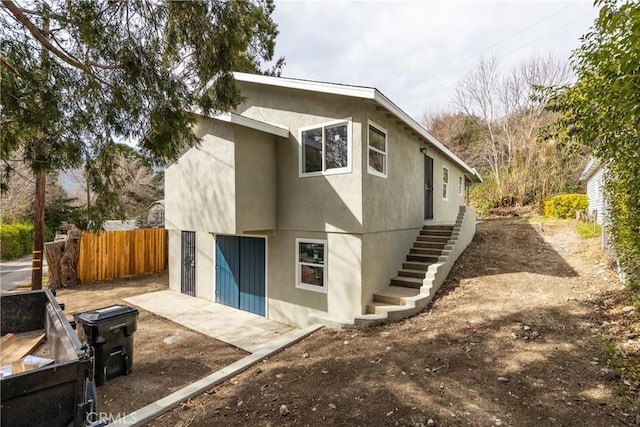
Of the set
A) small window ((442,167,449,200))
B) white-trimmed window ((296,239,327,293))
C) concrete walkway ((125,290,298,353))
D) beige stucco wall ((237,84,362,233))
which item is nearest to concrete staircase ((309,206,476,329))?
white-trimmed window ((296,239,327,293))

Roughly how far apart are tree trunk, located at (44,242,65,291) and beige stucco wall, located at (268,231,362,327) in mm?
8214

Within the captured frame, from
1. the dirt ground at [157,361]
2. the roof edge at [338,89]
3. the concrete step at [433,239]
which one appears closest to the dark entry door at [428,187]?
the concrete step at [433,239]

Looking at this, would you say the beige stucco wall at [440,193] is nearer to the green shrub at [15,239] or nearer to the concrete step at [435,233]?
the concrete step at [435,233]

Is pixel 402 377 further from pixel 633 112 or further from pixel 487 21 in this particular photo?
pixel 487 21

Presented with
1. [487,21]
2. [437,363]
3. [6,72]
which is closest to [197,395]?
[437,363]

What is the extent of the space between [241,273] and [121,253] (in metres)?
6.57

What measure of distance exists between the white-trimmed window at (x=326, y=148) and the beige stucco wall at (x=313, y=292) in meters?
1.53

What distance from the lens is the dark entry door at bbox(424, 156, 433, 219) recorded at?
1088cm

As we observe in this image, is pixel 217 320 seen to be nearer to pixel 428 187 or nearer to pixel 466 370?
pixel 466 370

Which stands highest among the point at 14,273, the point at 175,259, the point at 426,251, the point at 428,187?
the point at 428,187

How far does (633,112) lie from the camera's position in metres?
2.52

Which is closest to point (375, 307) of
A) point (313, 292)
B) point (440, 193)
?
point (313, 292)

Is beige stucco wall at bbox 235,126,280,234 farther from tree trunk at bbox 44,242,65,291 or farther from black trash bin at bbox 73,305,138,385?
tree trunk at bbox 44,242,65,291

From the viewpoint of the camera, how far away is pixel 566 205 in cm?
1574
